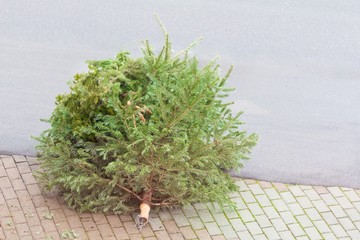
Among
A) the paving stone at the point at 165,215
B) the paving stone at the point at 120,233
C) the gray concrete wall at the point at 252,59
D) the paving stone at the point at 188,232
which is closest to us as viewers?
the paving stone at the point at 120,233

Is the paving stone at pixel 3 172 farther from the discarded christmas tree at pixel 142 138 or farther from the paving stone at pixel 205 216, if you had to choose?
the paving stone at pixel 205 216

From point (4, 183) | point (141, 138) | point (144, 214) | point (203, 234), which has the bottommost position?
point (4, 183)

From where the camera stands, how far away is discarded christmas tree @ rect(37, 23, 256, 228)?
8.46m

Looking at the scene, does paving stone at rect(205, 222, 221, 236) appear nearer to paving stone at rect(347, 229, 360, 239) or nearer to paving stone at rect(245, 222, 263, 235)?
paving stone at rect(245, 222, 263, 235)

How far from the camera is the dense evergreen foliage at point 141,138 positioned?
8.46 m

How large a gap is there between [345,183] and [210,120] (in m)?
1.98

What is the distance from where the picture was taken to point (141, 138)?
8.40 meters

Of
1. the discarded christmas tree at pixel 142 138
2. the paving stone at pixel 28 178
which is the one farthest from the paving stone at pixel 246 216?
the paving stone at pixel 28 178

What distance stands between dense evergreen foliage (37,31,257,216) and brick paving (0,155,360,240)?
0.19 metres

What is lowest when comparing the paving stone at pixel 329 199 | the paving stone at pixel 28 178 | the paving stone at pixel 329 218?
the paving stone at pixel 28 178

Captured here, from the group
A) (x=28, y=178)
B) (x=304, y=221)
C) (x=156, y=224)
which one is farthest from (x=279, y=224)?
(x=28, y=178)

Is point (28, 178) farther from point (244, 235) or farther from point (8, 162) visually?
point (244, 235)

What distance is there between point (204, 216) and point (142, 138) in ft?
4.00

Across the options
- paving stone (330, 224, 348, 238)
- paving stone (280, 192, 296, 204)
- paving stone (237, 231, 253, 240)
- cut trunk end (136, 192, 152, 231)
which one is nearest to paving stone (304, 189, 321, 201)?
paving stone (280, 192, 296, 204)
